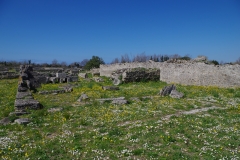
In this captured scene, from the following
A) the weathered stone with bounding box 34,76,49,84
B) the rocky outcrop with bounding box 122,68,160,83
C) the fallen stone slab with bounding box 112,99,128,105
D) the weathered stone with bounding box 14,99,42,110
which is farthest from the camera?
the weathered stone with bounding box 34,76,49,84

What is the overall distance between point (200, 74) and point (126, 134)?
18.4 meters

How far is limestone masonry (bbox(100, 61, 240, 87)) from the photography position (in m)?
21.5

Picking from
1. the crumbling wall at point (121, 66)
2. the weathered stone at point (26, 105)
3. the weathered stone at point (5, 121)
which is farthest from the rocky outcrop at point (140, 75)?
the weathered stone at point (5, 121)

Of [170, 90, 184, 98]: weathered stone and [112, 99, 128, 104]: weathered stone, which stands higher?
[170, 90, 184, 98]: weathered stone

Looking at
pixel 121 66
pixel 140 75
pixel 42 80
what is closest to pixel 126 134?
pixel 140 75

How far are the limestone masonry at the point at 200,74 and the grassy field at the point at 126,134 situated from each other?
8.13 metres

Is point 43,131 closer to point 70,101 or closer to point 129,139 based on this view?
point 129,139

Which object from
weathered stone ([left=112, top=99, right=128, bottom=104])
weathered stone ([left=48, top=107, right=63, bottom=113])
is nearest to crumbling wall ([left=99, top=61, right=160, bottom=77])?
weathered stone ([left=112, top=99, right=128, bottom=104])

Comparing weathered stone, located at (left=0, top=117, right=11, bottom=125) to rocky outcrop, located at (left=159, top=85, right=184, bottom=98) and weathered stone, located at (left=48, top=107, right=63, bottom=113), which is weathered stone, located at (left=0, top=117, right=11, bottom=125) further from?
rocky outcrop, located at (left=159, top=85, right=184, bottom=98)

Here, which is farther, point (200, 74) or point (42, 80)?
point (42, 80)

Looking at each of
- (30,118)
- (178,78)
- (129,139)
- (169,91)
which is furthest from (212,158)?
(178,78)

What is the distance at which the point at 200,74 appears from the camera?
24688mm

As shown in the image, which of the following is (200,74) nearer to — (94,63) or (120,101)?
(120,101)

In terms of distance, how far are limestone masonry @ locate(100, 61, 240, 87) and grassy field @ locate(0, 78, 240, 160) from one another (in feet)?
26.7
